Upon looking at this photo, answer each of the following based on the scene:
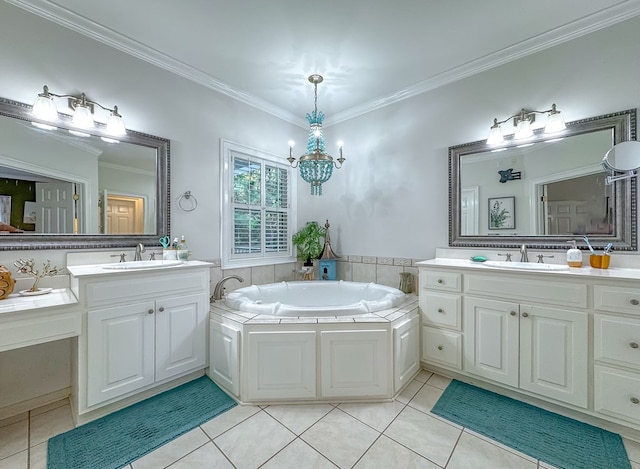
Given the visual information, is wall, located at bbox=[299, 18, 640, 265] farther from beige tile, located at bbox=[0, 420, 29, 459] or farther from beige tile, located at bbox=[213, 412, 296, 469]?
beige tile, located at bbox=[0, 420, 29, 459]

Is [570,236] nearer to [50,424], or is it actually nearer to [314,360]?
[314,360]

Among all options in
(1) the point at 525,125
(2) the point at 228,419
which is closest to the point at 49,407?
(2) the point at 228,419

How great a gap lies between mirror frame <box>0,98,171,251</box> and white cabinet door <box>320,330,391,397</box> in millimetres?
1716

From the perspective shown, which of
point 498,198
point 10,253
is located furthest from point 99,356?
point 498,198

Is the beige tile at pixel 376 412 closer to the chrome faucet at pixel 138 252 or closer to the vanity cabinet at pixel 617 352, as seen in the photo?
the vanity cabinet at pixel 617 352

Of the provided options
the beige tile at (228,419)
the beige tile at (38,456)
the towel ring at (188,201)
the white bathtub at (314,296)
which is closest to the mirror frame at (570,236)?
the white bathtub at (314,296)

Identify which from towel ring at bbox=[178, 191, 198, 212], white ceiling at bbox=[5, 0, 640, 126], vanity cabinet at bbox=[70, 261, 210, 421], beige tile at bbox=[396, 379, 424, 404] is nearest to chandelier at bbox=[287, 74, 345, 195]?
white ceiling at bbox=[5, 0, 640, 126]

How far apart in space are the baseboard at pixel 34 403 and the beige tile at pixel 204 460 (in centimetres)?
123

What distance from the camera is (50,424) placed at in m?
1.77

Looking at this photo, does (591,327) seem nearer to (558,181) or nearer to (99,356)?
(558,181)

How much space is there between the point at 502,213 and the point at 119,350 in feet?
10.4

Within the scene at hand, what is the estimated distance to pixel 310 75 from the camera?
2674mm

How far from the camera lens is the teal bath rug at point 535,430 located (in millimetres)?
1498

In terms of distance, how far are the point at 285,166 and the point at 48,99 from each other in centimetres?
217
